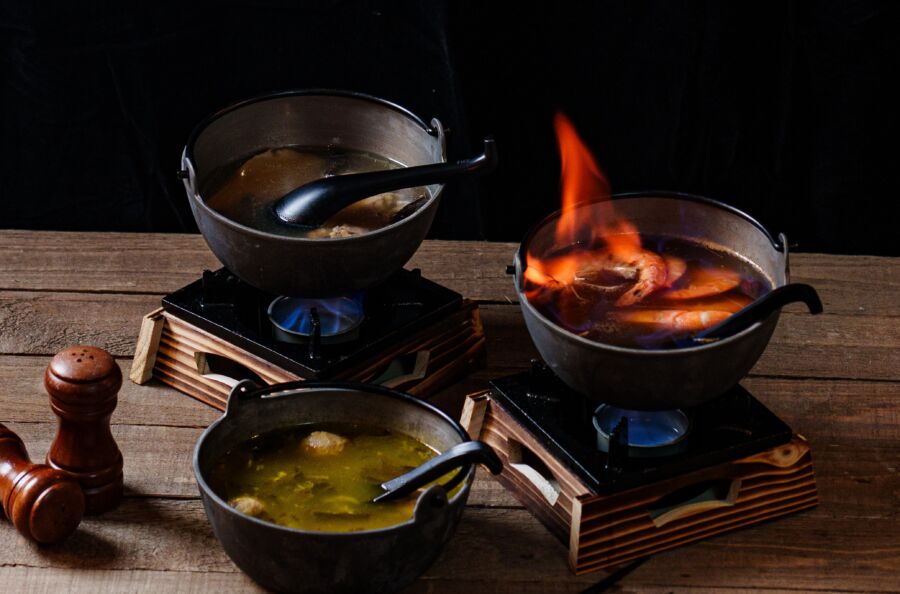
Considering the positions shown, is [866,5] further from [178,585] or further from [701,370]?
[178,585]

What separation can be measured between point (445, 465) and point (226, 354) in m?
0.55

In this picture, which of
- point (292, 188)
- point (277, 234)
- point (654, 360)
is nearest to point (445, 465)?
point (654, 360)

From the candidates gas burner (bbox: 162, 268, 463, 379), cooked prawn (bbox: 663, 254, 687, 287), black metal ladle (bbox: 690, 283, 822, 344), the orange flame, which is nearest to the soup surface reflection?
gas burner (bbox: 162, 268, 463, 379)

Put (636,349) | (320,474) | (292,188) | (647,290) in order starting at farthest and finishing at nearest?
(292,188), (647,290), (320,474), (636,349)

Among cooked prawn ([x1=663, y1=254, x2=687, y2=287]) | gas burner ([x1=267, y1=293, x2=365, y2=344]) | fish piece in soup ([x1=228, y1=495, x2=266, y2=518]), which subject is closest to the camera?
fish piece in soup ([x1=228, y1=495, x2=266, y2=518])

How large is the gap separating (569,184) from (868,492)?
2.00 ft

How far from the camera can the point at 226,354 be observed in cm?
208

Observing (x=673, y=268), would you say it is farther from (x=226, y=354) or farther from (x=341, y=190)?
(x=226, y=354)

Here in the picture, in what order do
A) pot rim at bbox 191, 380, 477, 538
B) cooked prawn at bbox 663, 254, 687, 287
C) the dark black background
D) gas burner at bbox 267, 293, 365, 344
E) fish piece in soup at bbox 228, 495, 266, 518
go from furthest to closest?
1. the dark black background
2. gas burner at bbox 267, 293, 365, 344
3. cooked prawn at bbox 663, 254, 687, 287
4. fish piece in soup at bbox 228, 495, 266, 518
5. pot rim at bbox 191, 380, 477, 538

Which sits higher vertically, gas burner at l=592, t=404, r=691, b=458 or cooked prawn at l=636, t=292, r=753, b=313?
cooked prawn at l=636, t=292, r=753, b=313

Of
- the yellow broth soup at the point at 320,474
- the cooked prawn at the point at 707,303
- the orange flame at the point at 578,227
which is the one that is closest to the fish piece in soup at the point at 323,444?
the yellow broth soup at the point at 320,474

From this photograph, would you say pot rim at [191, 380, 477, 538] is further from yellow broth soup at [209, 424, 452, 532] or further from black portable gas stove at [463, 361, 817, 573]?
black portable gas stove at [463, 361, 817, 573]

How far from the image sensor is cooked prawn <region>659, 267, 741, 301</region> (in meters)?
1.89

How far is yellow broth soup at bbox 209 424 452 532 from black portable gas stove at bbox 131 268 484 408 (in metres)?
0.15
